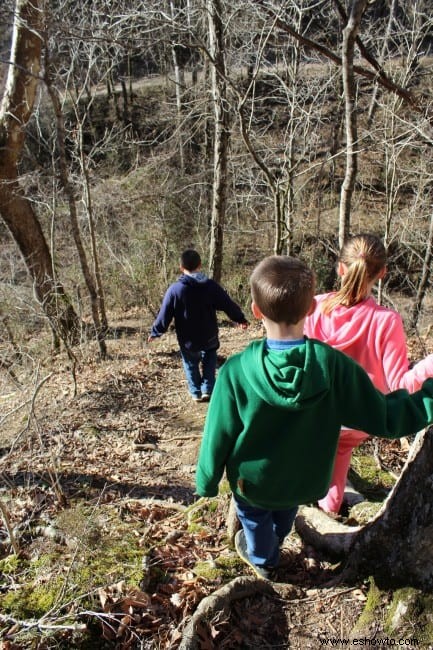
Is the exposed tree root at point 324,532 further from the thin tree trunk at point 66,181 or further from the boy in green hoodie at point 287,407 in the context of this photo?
the thin tree trunk at point 66,181

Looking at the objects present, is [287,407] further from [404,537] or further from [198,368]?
[198,368]

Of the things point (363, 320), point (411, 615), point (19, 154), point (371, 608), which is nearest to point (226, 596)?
point (371, 608)

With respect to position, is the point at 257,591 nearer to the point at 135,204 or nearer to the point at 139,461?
the point at 139,461

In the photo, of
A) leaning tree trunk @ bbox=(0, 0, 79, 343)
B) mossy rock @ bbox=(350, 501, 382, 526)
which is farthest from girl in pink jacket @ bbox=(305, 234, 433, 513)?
leaning tree trunk @ bbox=(0, 0, 79, 343)

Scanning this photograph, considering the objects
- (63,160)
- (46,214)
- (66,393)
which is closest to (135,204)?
(46,214)

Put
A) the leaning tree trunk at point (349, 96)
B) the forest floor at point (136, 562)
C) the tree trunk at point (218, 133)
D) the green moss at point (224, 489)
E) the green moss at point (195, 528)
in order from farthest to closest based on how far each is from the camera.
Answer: the tree trunk at point (218, 133), the leaning tree trunk at point (349, 96), the green moss at point (224, 489), the green moss at point (195, 528), the forest floor at point (136, 562)

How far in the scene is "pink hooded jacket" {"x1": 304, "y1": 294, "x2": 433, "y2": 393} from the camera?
2.42 meters

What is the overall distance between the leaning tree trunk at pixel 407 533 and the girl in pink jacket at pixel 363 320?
511mm

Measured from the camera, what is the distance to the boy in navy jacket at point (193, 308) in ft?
15.9

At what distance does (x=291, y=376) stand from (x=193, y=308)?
3.21m

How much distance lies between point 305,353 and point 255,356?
20 cm

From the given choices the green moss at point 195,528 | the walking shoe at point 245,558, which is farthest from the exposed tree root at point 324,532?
the green moss at point 195,528

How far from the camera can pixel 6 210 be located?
845 cm

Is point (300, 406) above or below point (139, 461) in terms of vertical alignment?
above
